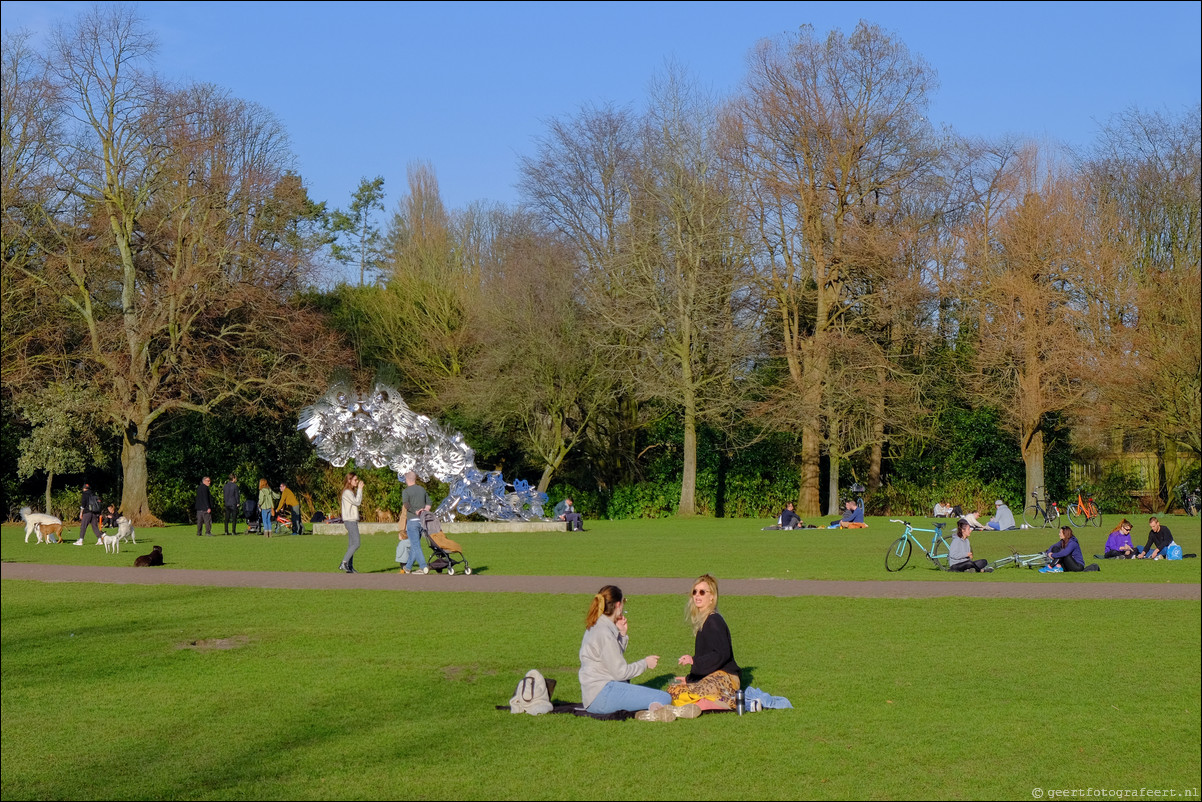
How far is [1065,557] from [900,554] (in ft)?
9.80

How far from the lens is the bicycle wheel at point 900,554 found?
2334 centimetres

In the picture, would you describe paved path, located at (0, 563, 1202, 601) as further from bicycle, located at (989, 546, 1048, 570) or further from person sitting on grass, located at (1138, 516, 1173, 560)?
person sitting on grass, located at (1138, 516, 1173, 560)

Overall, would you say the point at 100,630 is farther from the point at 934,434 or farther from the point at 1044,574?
the point at 934,434

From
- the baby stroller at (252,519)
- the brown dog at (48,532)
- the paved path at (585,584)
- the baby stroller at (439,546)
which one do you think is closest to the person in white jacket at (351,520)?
the paved path at (585,584)

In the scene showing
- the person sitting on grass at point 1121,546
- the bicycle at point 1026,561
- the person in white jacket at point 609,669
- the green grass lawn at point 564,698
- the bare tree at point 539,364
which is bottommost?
the green grass lawn at point 564,698

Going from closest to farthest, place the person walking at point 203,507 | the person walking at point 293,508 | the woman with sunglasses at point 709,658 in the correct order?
1. the woman with sunglasses at point 709,658
2. the person walking at point 203,507
3. the person walking at point 293,508

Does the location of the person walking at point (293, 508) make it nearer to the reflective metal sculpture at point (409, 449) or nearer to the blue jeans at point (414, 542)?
the reflective metal sculpture at point (409, 449)

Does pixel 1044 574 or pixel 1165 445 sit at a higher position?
pixel 1165 445

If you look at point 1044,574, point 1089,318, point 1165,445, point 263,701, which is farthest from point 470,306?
point 263,701

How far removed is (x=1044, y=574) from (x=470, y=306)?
3507cm

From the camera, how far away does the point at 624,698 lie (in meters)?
10.3

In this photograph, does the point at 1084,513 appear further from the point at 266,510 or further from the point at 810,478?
the point at 266,510

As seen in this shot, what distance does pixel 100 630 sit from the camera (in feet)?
50.6

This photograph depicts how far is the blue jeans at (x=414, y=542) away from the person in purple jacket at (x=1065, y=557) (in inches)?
443
